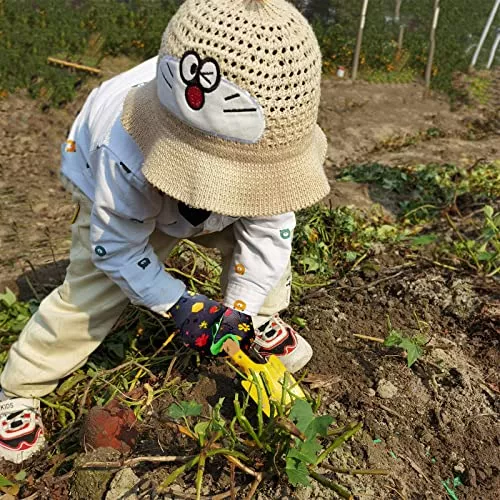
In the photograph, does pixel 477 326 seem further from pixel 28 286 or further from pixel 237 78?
pixel 28 286

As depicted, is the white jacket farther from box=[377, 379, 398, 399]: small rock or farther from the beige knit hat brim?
box=[377, 379, 398, 399]: small rock

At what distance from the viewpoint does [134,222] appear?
1647 mm

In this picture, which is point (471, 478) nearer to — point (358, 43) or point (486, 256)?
point (486, 256)

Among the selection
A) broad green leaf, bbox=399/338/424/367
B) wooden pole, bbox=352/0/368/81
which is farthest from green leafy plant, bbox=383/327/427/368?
wooden pole, bbox=352/0/368/81

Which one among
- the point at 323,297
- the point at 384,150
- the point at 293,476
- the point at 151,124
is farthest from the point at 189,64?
the point at 384,150

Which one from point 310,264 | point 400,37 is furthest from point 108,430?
point 400,37

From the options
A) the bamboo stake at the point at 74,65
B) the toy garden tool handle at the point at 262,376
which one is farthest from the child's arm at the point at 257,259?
the bamboo stake at the point at 74,65

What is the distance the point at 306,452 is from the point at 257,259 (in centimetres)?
57

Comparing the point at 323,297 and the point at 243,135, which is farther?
the point at 323,297

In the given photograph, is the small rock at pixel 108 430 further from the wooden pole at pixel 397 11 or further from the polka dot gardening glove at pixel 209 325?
the wooden pole at pixel 397 11

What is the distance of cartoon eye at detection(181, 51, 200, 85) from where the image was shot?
4.10 ft

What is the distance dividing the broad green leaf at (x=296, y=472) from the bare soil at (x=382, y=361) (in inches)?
5.0

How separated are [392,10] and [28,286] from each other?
4.62m

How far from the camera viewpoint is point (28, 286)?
2.53 meters
